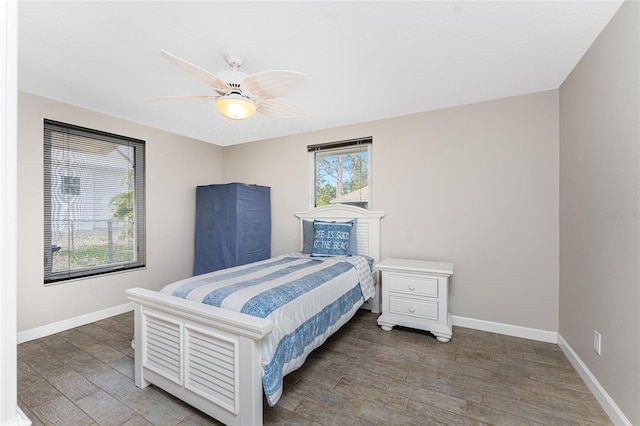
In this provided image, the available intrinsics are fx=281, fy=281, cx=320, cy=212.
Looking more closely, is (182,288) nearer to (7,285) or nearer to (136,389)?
(136,389)

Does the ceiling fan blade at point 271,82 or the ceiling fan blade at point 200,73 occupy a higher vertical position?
the ceiling fan blade at point 200,73

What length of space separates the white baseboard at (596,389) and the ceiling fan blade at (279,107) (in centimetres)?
279

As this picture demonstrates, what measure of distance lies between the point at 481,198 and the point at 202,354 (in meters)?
2.86

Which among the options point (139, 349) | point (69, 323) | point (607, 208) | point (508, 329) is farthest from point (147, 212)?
point (607, 208)

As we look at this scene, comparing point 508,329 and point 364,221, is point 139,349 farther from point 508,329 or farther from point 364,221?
point 508,329

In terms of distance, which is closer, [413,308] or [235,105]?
[235,105]

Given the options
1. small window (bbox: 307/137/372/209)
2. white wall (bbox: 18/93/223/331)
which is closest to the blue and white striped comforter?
small window (bbox: 307/137/372/209)

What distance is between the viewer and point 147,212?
12.1 feet

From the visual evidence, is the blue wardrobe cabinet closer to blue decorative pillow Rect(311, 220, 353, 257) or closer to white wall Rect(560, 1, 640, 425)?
blue decorative pillow Rect(311, 220, 353, 257)

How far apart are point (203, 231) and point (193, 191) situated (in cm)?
65

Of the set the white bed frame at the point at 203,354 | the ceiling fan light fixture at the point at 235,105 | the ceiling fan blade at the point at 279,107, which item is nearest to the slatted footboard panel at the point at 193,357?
the white bed frame at the point at 203,354

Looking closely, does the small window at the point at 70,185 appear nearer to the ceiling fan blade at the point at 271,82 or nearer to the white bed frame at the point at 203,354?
the white bed frame at the point at 203,354

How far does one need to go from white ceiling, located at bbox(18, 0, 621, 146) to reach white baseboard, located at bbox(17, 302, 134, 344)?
2270 mm

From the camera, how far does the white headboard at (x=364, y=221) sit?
11.3 ft
